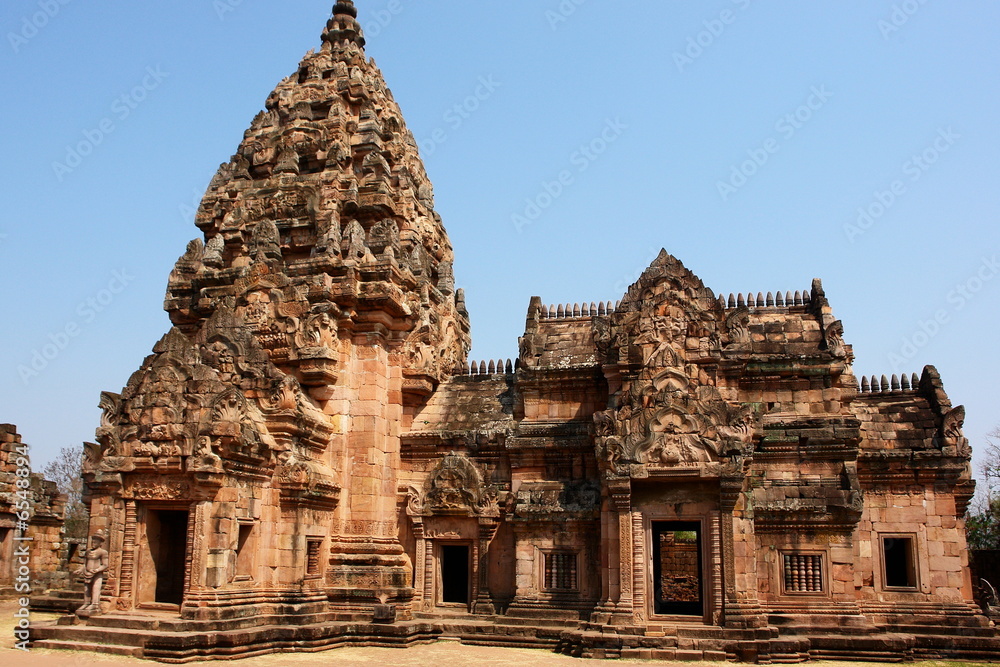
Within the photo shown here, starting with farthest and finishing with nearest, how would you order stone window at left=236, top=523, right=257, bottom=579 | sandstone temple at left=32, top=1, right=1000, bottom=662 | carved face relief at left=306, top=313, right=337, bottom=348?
carved face relief at left=306, top=313, right=337, bottom=348 → stone window at left=236, top=523, right=257, bottom=579 → sandstone temple at left=32, top=1, right=1000, bottom=662

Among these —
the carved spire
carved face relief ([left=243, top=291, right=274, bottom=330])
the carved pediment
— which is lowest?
the carved pediment

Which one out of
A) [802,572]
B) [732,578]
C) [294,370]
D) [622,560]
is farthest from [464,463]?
[802,572]

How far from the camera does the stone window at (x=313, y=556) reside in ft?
57.9

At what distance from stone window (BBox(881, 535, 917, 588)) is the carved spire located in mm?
18472

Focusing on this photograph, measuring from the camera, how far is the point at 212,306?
19.9 metres

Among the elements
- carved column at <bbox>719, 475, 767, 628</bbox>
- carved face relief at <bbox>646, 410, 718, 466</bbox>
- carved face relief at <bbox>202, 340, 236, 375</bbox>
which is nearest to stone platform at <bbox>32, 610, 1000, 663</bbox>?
carved column at <bbox>719, 475, 767, 628</bbox>

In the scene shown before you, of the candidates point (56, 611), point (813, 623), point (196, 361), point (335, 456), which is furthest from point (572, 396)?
point (56, 611)

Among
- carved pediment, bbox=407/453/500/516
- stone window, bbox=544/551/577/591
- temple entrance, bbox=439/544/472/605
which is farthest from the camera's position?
temple entrance, bbox=439/544/472/605

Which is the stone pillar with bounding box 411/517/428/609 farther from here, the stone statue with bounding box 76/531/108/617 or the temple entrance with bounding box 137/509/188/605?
the stone statue with bounding box 76/531/108/617

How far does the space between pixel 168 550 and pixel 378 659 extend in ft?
15.2

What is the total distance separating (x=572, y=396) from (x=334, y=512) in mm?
5854

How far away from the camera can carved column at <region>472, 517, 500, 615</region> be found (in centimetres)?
1909

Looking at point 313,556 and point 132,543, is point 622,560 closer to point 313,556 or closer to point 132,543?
point 313,556

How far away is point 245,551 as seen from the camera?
1606 centimetres
